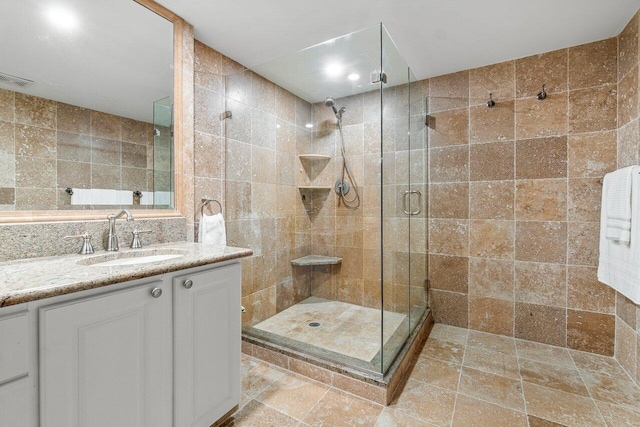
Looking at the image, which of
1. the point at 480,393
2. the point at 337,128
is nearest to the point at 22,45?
the point at 337,128

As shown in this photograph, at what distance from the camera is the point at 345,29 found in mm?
2025

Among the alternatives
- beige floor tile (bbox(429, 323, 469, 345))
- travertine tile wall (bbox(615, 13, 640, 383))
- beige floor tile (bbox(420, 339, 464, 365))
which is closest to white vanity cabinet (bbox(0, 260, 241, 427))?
beige floor tile (bbox(420, 339, 464, 365))

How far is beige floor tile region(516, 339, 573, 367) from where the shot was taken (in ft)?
6.96

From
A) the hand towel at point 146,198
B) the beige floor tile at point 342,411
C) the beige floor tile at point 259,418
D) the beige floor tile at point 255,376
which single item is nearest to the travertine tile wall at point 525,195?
the beige floor tile at point 342,411

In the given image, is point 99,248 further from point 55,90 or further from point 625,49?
point 625,49

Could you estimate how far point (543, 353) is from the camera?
2.22 metres

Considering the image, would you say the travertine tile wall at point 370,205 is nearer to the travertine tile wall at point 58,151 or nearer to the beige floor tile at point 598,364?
the beige floor tile at point 598,364

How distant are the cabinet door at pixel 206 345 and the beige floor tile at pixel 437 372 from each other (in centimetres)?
119

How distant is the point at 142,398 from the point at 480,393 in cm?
179

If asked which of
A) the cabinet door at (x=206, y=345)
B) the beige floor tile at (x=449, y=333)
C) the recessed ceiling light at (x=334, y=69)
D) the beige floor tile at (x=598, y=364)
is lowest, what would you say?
the beige floor tile at (x=598, y=364)

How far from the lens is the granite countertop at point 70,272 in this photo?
0.83 m

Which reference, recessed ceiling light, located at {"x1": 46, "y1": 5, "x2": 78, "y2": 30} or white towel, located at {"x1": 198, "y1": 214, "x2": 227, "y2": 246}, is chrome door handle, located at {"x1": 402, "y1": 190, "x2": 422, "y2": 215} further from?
recessed ceiling light, located at {"x1": 46, "y1": 5, "x2": 78, "y2": 30}

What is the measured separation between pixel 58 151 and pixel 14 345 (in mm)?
988

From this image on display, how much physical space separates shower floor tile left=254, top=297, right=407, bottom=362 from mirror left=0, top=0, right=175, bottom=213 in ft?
4.24
